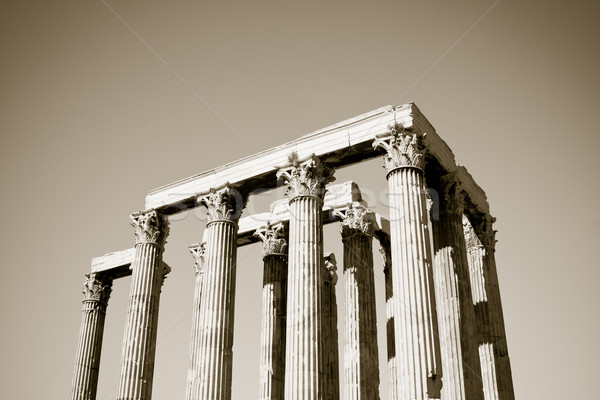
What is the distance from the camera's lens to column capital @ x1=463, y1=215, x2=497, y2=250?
29.4m

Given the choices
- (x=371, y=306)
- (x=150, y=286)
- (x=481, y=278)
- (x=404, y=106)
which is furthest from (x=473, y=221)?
(x=150, y=286)

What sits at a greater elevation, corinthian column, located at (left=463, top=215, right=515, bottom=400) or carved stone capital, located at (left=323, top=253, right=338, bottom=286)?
carved stone capital, located at (left=323, top=253, right=338, bottom=286)

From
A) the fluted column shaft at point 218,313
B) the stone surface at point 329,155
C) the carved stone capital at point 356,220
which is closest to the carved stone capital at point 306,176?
the stone surface at point 329,155

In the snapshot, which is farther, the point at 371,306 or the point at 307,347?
the point at 371,306

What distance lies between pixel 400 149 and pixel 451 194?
4.54 meters

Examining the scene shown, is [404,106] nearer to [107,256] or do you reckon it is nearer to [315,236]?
[315,236]

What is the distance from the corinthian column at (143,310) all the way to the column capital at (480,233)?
49.9ft

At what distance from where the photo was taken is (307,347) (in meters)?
22.3

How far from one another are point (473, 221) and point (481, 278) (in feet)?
9.24

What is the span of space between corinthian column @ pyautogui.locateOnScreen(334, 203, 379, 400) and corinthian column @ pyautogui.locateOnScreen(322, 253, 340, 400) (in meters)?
1.28

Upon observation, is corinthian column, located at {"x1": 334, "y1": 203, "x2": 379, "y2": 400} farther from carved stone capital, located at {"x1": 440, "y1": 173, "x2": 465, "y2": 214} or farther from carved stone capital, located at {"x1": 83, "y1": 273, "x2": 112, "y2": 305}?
carved stone capital, located at {"x1": 83, "y1": 273, "x2": 112, "y2": 305}

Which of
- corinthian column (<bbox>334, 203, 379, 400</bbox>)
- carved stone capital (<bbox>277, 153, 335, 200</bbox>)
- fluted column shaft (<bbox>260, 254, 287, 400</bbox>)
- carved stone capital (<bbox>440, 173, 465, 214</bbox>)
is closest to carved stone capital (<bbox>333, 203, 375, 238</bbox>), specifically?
corinthian column (<bbox>334, 203, 379, 400</bbox>)

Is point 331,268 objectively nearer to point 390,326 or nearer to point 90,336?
point 390,326

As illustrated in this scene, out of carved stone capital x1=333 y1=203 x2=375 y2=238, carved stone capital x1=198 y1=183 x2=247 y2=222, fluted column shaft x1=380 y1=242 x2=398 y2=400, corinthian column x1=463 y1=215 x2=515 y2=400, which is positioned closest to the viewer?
corinthian column x1=463 y1=215 x2=515 y2=400
